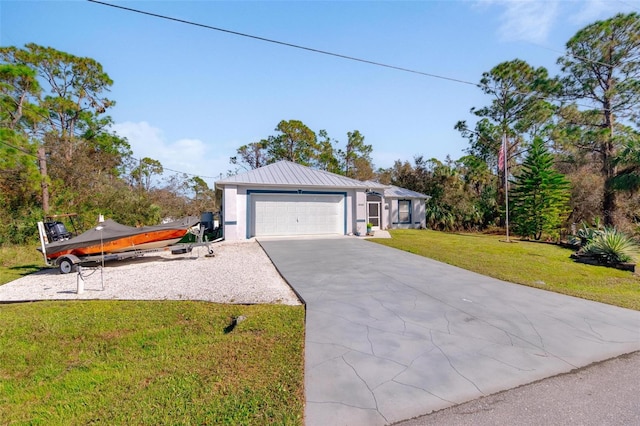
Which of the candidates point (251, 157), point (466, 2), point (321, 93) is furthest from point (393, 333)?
point (251, 157)

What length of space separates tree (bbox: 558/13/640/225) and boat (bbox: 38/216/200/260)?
2196 cm

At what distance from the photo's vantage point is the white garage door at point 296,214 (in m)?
14.3

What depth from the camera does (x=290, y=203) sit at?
48.4 ft

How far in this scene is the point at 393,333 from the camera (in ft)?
12.2

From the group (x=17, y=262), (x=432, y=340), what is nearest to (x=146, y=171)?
(x=17, y=262)

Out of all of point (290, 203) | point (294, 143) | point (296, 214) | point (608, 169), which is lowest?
point (296, 214)

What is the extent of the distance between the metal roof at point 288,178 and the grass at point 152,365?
943cm

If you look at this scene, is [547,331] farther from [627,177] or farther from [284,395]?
[627,177]

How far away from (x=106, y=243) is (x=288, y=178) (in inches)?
339

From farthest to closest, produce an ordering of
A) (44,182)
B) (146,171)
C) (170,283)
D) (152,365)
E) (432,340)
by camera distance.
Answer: (146,171) → (44,182) → (170,283) → (432,340) → (152,365)

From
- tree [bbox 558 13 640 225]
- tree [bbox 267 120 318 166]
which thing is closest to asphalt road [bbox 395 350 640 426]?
tree [bbox 558 13 640 225]

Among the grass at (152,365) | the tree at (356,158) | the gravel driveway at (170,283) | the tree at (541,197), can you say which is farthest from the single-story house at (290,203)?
the tree at (356,158)

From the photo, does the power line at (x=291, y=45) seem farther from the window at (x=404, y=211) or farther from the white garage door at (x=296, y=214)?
the window at (x=404, y=211)

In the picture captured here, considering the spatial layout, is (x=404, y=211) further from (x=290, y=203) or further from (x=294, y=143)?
(x=294, y=143)
